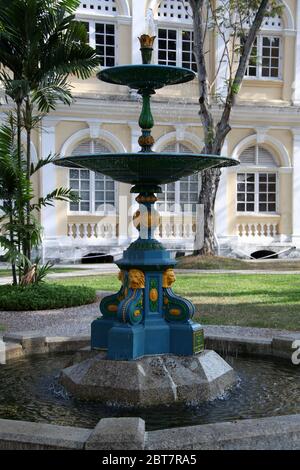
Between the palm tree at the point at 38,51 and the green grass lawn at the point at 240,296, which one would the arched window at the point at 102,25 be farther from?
the palm tree at the point at 38,51

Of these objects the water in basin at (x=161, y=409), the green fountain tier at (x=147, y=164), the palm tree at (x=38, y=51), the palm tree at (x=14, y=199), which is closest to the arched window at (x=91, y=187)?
the palm tree at (x=38, y=51)

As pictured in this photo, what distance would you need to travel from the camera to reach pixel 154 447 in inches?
153

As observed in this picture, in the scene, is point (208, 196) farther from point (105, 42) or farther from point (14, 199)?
point (14, 199)

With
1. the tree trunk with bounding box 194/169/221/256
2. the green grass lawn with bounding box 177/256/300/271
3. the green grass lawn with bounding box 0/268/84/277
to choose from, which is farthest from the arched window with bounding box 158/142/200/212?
the green grass lawn with bounding box 0/268/84/277

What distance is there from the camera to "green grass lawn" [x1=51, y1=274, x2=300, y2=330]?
9.55 m

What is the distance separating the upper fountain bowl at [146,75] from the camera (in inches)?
224

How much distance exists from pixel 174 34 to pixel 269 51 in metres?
3.25

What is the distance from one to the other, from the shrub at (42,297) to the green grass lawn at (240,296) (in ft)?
5.78

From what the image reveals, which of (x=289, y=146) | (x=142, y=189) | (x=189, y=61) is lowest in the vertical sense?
(x=142, y=189)

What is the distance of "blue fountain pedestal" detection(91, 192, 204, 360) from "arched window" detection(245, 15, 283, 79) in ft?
56.7

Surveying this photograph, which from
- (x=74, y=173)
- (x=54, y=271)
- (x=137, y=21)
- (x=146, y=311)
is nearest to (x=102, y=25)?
(x=137, y=21)

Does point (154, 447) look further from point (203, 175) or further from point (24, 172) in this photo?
point (203, 175)

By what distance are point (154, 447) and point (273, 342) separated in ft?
11.2

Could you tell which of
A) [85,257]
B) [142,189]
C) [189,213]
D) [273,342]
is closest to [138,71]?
[142,189]
